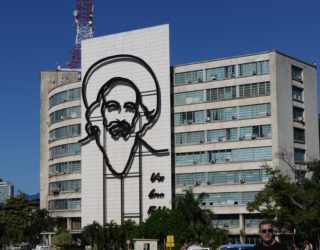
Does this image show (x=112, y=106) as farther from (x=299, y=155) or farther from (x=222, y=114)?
(x=299, y=155)

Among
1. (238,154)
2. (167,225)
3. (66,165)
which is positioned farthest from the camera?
(66,165)

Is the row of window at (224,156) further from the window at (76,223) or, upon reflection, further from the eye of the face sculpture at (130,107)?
the window at (76,223)

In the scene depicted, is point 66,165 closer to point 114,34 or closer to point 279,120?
point 114,34

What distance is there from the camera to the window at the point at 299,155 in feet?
287

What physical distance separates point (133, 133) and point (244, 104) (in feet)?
50.5

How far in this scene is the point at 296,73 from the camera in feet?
297

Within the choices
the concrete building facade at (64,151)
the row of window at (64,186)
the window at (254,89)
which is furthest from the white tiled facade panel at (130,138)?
the window at (254,89)

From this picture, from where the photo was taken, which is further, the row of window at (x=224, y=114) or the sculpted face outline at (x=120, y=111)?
the sculpted face outline at (x=120, y=111)

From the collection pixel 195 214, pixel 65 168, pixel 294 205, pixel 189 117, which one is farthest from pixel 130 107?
pixel 294 205

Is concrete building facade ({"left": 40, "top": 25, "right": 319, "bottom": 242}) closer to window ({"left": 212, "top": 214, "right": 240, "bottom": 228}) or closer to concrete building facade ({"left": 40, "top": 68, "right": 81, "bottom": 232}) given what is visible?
window ({"left": 212, "top": 214, "right": 240, "bottom": 228})

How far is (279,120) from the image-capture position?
277 ft

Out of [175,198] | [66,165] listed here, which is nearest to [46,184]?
[66,165]

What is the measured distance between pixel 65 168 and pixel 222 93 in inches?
1132

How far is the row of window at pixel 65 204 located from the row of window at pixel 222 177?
1838 cm
